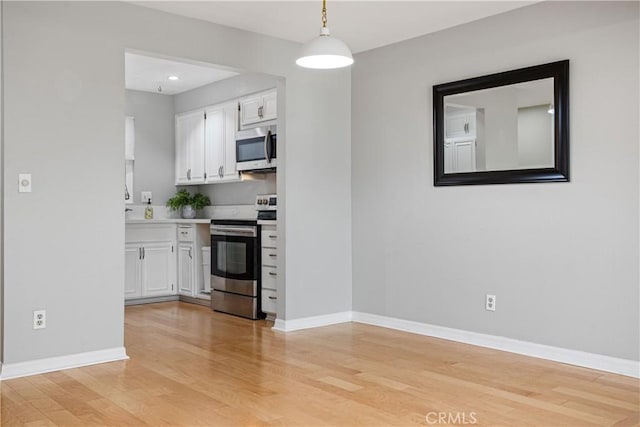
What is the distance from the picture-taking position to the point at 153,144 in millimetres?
7188

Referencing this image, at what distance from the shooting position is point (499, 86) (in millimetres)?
4352

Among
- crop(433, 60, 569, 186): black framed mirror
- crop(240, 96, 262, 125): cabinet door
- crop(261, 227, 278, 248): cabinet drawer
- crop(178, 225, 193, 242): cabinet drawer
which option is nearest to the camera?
crop(433, 60, 569, 186): black framed mirror

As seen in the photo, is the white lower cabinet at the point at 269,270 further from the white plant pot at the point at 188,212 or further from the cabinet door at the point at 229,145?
the white plant pot at the point at 188,212

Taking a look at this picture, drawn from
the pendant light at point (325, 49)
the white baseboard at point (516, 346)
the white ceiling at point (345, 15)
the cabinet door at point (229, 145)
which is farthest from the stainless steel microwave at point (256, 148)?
the pendant light at point (325, 49)

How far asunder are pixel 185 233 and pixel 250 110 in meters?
1.56

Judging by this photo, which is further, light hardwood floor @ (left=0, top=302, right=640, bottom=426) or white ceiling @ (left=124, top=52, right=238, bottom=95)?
white ceiling @ (left=124, top=52, right=238, bottom=95)

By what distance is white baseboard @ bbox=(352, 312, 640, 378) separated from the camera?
3746 mm

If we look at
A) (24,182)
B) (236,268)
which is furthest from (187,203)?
(24,182)

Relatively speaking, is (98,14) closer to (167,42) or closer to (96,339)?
(167,42)

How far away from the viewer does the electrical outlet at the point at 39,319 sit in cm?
372

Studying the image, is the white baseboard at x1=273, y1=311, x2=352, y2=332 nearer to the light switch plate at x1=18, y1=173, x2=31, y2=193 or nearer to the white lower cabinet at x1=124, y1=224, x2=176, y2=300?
the white lower cabinet at x1=124, y1=224, x2=176, y2=300

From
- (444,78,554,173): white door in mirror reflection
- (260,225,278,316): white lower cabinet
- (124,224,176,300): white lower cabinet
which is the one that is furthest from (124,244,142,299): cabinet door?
(444,78,554,173): white door in mirror reflection

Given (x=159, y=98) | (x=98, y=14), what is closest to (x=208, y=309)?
(x=159, y=98)

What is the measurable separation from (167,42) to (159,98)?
3077 mm
